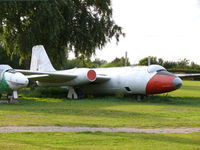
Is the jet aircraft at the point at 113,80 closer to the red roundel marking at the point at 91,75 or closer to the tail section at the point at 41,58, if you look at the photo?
the red roundel marking at the point at 91,75

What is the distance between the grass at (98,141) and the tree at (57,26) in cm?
2042

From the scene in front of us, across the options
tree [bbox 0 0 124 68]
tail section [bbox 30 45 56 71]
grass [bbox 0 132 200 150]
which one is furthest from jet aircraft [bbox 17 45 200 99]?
grass [bbox 0 132 200 150]

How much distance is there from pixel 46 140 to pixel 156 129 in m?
3.24

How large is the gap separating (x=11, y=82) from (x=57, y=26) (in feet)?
34.0

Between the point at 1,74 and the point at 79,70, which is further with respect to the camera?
A: the point at 79,70

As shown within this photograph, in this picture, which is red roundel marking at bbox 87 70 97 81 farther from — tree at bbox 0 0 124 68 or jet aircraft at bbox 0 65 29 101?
tree at bbox 0 0 124 68

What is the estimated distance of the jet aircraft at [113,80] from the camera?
22.1 m

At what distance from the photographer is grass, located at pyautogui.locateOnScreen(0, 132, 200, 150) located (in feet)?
24.2

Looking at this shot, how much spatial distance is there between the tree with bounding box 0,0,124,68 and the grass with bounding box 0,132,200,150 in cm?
2042

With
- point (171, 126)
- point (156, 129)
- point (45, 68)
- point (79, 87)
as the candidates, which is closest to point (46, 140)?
point (156, 129)

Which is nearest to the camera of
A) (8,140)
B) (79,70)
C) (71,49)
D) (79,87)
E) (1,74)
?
(8,140)

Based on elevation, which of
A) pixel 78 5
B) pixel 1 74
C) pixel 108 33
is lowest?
pixel 1 74

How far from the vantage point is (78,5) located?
A: 32.3 m

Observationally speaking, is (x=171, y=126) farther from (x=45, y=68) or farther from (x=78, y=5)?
(x=78, y=5)
